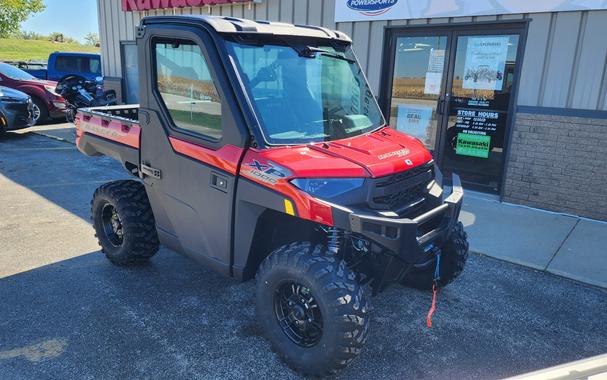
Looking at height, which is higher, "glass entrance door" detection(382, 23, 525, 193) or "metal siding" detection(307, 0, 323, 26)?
"metal siding" detection(307, 0, 323, 26)

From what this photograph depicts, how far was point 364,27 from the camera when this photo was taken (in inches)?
311

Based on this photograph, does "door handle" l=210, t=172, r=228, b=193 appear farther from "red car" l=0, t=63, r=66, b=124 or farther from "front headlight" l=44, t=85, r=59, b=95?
"front headlight" l=44, t=85, r=59, b=95

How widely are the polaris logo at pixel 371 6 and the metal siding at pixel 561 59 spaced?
8.01 ft

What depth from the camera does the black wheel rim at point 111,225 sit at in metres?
4.43

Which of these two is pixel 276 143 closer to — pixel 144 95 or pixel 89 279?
pixel 144 95

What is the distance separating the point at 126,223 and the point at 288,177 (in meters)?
1.98

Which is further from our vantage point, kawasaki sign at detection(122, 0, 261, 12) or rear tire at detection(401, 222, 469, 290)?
kawasaki sign at detection(122, 0, 261, 12)

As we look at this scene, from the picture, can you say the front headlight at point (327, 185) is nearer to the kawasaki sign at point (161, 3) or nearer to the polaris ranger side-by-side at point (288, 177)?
the polaris ranger side-by-side at point (288, 177)

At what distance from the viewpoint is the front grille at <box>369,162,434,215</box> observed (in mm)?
2895

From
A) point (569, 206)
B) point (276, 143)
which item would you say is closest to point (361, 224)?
point (276, 143)

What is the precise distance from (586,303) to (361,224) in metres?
2.66

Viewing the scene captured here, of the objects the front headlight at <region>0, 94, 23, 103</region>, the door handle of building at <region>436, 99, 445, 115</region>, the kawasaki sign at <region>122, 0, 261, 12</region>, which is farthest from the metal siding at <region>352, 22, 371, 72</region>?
the front headlight at <region>0, 94, 23, 103</region>

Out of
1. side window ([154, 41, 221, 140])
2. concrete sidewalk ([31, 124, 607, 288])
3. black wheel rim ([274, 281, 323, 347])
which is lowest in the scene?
concrete sidewalk ([31, 124, 607, 288])

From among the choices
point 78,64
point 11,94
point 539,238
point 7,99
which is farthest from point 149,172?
point 78,64
